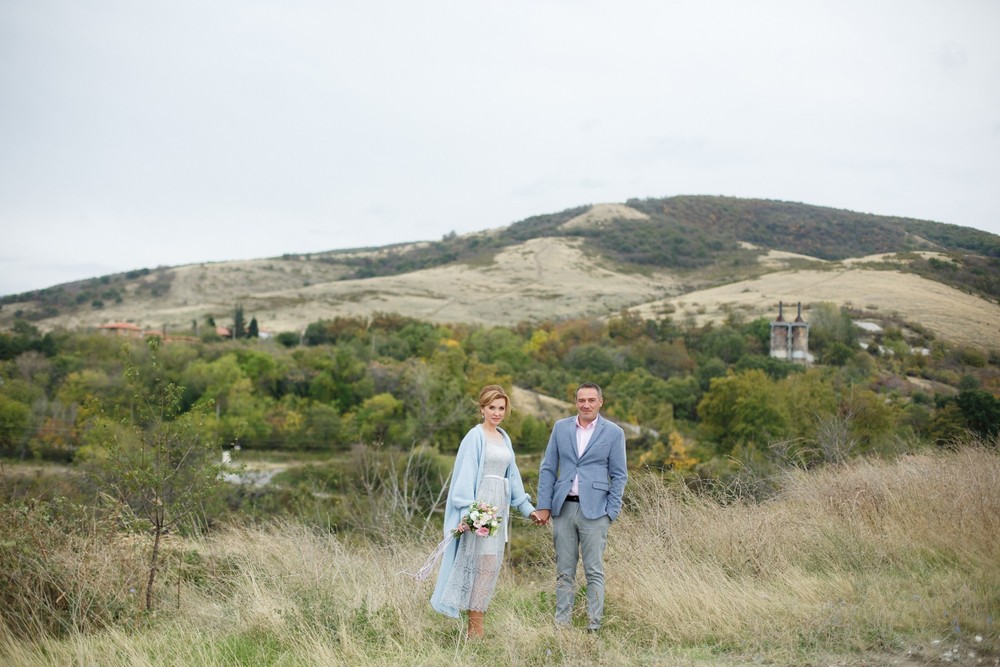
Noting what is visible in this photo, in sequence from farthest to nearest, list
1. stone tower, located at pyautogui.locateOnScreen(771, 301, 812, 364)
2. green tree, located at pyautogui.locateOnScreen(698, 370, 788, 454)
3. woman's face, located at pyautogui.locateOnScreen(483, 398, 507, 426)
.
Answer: stone tower, located at pyautogui.locateOnScreen(771, 301, 812, 364)
green tree, located at pyautogui.locateOnScreen(698, 370, 788, 454)
woman's face, located at pyautogui.locateOnScreen(483, 398, 507, 426)

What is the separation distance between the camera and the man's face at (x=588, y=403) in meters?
4.78

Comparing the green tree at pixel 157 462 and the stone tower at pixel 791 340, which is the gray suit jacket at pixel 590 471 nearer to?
the green tree at pixel 157 462

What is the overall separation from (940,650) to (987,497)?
251 cm

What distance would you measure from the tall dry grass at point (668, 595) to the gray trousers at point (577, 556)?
0.54 feet

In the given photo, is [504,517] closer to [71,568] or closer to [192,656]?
[192,656]

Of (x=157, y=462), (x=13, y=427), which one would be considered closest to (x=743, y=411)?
(x=157, y=462)

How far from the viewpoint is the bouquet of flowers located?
454 centimetres

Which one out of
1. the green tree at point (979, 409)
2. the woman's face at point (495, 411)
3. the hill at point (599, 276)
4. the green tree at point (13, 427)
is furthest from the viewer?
the green tree at point (13, 427)

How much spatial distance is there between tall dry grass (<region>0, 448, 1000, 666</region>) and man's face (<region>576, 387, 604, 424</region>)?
4.06 ft

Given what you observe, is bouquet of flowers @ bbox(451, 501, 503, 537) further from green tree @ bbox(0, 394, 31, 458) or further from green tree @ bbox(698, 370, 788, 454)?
green tree @ bbox(0, 394, 31, 458)

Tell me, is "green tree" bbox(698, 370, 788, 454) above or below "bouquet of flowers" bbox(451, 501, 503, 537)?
below

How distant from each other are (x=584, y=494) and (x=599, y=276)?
87.2 metres

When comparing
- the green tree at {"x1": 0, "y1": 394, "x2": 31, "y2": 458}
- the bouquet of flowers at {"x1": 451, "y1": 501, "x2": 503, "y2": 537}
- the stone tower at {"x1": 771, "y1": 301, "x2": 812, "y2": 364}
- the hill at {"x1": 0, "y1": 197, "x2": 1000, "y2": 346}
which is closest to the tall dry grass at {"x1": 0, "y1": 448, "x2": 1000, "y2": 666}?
the bouquet of flowers at {"x1": 451, "y1": 501, "x2": 503, "y2": 537}

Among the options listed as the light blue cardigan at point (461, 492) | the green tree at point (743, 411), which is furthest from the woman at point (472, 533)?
the green tree at point (743, 411)
